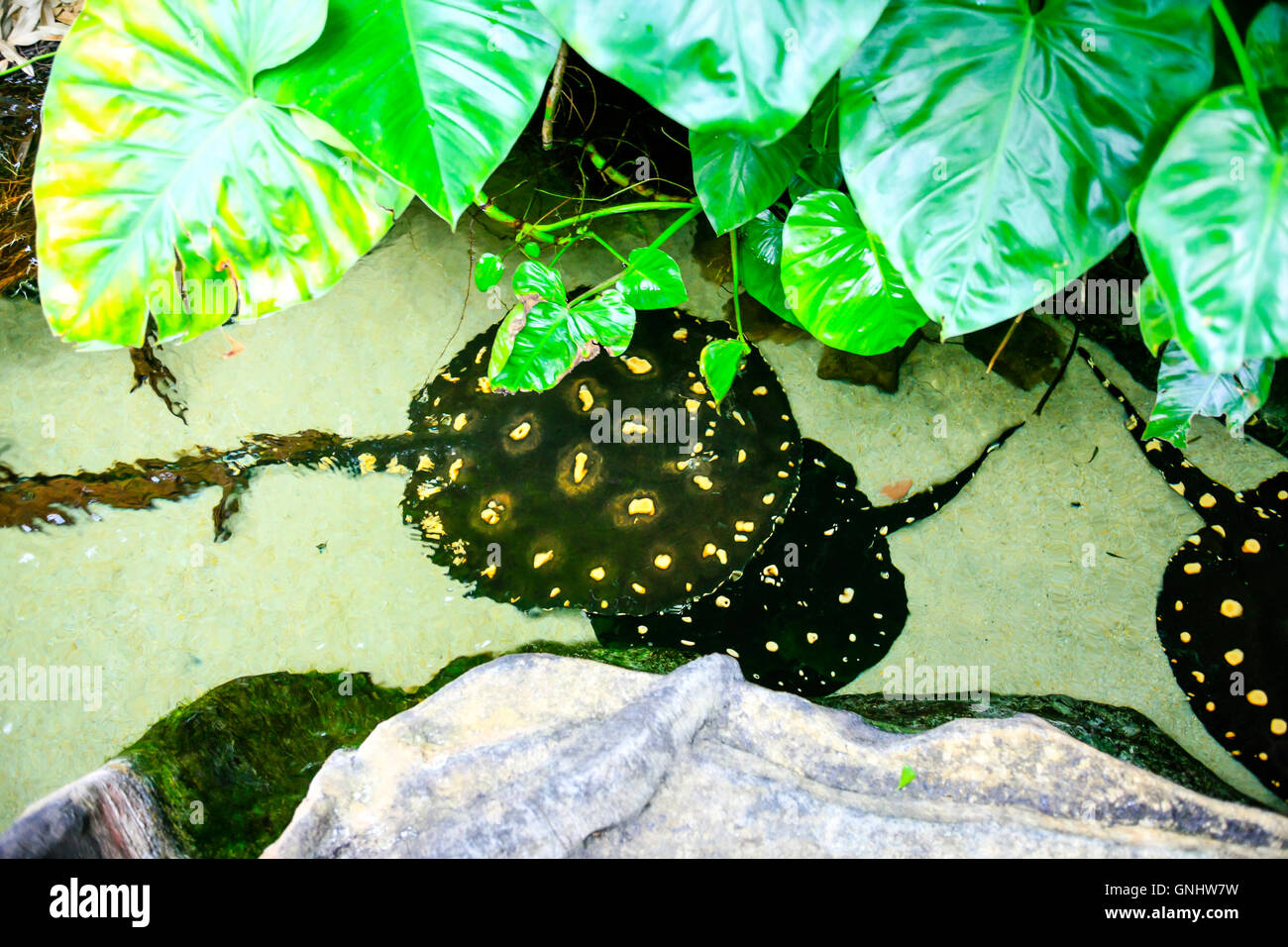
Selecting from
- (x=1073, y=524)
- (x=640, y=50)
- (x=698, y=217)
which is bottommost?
(x=1073, y=524)

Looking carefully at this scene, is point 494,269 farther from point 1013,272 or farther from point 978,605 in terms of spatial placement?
point 978,605

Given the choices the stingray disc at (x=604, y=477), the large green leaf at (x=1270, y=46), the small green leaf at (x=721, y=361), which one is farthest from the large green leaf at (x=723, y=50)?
the stingray disc at (x=604, y=477)

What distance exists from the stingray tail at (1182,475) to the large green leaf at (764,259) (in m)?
0.90

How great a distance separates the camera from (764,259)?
5.44 feet

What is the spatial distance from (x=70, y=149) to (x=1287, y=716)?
243cm

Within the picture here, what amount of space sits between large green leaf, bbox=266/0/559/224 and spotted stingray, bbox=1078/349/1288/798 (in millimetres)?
1652

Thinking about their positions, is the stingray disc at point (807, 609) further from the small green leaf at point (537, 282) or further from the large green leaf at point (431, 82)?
the large green leaf at point (431, 82)

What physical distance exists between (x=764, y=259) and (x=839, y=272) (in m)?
0.37

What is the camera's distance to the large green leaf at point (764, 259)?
1648 millimetres

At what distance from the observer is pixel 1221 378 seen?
1403 millimetres

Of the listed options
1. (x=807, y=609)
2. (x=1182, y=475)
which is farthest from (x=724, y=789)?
(x=1182, y=475)

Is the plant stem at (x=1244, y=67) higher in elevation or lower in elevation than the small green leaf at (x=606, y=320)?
higher
